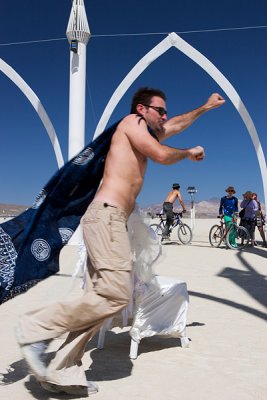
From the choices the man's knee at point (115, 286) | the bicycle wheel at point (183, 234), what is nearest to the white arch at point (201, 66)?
the bicycle wheel at point (183, 234)

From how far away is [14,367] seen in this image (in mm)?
3338

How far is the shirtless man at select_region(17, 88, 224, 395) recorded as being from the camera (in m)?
2.62

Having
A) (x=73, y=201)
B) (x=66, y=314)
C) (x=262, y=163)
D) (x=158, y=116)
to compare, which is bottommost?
(x=66, y=314)

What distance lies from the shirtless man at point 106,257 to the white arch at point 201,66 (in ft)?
34.8

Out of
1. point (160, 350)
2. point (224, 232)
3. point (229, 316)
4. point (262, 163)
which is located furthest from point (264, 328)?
point (262, 163)

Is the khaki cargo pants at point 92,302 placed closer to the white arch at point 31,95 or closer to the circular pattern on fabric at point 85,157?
the circular pattern on fabric at point 85,157

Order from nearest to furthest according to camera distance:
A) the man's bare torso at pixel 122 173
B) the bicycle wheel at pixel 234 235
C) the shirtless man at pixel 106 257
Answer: the shirtless man at pixel 106 257
the man's bare torso at pixel 122 173
the bicycle wheel at pixel 234 235

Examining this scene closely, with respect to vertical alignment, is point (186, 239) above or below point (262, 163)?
below

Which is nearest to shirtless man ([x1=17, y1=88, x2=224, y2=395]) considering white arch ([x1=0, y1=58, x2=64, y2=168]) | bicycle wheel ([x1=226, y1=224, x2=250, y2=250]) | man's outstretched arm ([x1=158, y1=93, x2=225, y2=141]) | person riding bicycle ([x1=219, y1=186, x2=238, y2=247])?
man's outstretched arm ([x1=158, y1=93, x2=225, y2=141])

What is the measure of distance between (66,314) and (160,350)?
1.46 m

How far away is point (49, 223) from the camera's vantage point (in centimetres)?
310

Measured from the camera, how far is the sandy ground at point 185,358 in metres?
2.89

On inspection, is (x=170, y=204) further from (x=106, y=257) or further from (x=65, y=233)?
(x=106, y=257)

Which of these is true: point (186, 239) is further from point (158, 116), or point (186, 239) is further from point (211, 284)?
point (158, 116)
